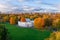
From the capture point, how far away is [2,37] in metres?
2.87

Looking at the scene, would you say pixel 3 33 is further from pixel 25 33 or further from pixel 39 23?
pixel 39 23

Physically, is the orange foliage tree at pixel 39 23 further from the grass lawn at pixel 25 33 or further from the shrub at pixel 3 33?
the shrub at pixel 3 33

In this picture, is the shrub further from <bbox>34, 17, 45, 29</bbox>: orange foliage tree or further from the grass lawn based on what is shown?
<bbox>34, 17, 45, 29</bbox>: orange foliage tree

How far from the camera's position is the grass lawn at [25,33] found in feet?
9.21

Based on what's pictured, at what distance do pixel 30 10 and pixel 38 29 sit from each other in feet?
1.16

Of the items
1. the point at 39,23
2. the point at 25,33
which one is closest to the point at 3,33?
the point at 25,33

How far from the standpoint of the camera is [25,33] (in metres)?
2.87

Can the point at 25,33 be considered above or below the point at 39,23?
below

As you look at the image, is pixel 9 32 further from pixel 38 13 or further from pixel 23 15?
pixel 38 13

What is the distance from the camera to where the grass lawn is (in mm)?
2807

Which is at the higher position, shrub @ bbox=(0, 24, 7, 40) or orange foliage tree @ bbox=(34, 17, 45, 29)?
orange foliage tree @ bbox=(34, 17, 45, 29)

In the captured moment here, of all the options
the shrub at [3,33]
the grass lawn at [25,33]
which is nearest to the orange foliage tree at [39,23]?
the grass lawn at [25,33]

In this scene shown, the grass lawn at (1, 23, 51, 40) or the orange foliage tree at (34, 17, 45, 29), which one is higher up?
the orange foliage tree at (34, 17, 45, 29)

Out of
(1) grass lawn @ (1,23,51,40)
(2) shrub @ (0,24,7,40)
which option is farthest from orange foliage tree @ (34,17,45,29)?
(2) shrub @ (0,24,7,40)
